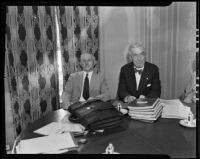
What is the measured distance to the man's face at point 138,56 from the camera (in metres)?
1.78

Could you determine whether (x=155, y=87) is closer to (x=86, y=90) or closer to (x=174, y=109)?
(x=174, y=109)

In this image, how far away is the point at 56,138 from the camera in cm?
104

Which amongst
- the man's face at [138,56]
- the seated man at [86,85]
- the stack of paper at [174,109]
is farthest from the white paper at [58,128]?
the man's face at [138,56]

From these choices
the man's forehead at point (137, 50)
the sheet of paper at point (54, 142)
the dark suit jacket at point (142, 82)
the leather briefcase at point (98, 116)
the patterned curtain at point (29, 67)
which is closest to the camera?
the sheet of paper at point (54, 142)

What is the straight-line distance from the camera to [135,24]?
70.9 inches

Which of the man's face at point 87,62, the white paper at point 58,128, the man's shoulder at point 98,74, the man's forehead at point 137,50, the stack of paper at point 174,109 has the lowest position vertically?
the white paper at point 58,128

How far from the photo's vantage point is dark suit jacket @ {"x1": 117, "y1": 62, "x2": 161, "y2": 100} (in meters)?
1.67

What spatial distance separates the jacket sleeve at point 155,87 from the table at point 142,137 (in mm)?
389

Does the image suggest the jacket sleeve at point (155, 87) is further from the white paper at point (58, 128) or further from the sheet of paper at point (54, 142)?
the sheet of paper at point (54, 142)

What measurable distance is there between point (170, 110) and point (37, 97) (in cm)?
83

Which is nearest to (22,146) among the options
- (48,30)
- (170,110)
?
(170,110)

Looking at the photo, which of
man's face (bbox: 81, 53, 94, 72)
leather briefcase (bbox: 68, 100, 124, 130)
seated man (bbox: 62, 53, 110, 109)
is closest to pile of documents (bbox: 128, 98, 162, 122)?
leather briefcase (bbox: 68, 100, 124, 130)

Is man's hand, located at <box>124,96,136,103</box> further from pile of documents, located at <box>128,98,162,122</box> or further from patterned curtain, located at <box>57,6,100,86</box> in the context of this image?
patterned curtain, located at <box>57,6,100,86</box>
